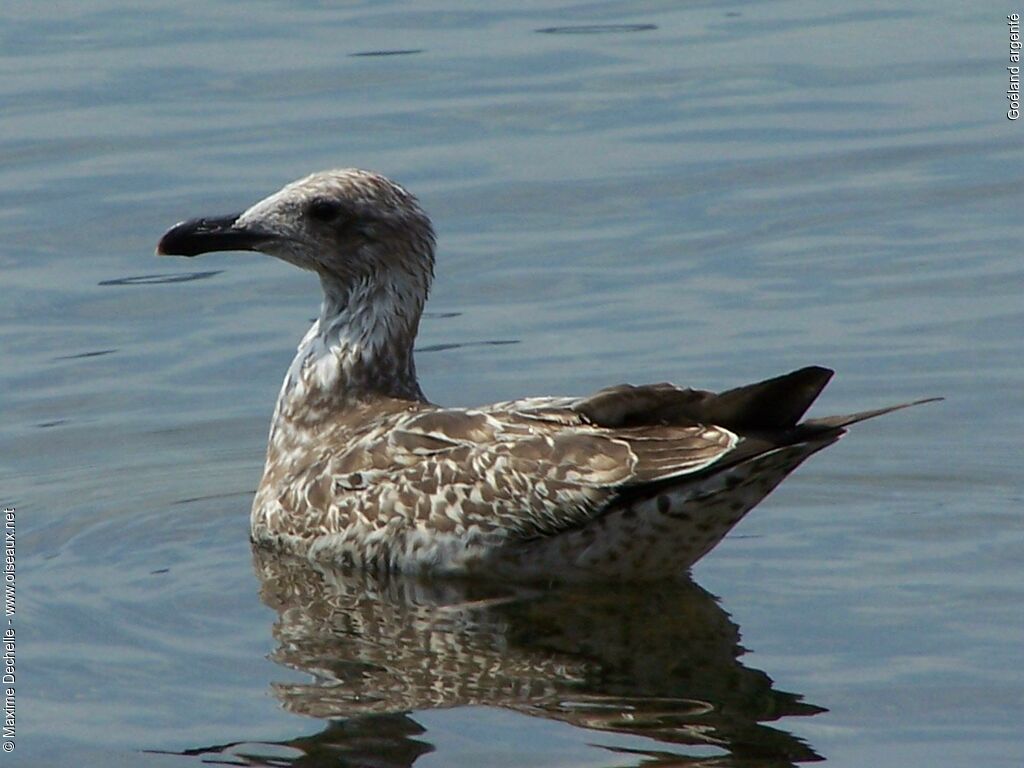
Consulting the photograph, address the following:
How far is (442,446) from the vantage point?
9.83 metres

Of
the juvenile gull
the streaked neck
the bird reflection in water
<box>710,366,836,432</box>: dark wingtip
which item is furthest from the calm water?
<box>710,366,836,432</box>: dark wingtip

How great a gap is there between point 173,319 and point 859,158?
170 inches

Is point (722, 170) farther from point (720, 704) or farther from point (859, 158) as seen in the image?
point (720, 704)

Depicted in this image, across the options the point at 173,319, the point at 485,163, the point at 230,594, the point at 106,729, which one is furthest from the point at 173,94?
the point at 106,729

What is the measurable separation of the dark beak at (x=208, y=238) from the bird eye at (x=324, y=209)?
200 millimetres

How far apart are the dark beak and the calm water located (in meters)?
1.07

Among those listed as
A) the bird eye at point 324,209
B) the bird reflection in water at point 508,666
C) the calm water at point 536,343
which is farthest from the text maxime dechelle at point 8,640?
the bird eye at point 324,209

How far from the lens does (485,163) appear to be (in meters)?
15.0

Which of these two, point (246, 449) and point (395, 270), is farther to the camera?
point (246, 449)

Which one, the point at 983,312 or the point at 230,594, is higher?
the point at 983,312

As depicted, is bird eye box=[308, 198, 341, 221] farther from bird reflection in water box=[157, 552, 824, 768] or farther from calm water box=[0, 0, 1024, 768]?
bird reflection in water box=[157, 552, 824, 768]

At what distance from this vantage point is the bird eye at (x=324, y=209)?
35.5 feet

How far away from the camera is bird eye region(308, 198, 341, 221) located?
35.5ft

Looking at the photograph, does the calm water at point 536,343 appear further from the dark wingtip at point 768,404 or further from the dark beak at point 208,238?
the dark beak at point 208,238
